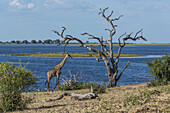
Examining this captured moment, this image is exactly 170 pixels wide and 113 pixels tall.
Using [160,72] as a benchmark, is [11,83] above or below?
above

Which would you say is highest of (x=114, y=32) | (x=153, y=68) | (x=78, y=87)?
(x=114, y=32)

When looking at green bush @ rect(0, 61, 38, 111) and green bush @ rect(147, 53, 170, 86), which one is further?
green bush @ rect(147, 53, 170, 86)

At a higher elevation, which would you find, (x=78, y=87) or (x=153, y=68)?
(x=153, y=68)

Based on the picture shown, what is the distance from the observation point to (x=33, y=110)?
12.1 m

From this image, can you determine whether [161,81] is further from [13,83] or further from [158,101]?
[13,83]

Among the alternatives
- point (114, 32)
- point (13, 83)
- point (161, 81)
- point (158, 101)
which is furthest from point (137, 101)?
point (114, 32)

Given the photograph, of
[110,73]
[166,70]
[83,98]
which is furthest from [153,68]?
[83,98]

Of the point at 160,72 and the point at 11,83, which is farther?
the point at 160,72

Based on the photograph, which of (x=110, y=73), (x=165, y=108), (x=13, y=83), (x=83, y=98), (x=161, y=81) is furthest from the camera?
(x=110, y=73)

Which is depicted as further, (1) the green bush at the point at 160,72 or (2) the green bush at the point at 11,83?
(1) the green bush at the point at 160,72

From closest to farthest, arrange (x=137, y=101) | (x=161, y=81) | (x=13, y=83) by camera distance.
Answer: (x=137, y=101)
(x=13, y=83)
(x=161, y=81)

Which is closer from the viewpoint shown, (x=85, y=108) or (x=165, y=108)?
(x=165, y=108)

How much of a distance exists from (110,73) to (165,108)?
11797 millimetres

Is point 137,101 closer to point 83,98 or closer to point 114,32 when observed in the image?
point 83,98
